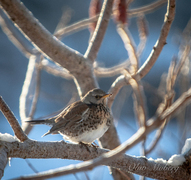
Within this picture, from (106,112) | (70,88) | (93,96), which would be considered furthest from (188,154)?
(70,88)

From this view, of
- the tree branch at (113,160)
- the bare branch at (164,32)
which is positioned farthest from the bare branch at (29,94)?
the bare branch at (164,32)

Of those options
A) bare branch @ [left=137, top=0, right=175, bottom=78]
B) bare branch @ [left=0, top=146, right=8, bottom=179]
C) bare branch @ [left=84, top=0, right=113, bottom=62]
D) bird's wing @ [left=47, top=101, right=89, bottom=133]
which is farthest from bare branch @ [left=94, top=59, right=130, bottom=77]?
bare branch @ [left=0, top=146, right=8, bottom=179]

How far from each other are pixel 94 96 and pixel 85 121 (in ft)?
1.14

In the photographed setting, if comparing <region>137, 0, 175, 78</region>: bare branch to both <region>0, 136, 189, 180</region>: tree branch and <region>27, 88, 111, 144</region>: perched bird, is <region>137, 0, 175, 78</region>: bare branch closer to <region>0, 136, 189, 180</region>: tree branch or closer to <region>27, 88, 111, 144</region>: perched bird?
<region>27, 88, 111, 144</region>: perched bird

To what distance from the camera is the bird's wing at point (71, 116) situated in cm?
286

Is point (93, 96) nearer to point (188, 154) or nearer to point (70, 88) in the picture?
point (188, 154)

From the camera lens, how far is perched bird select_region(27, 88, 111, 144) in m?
2.76

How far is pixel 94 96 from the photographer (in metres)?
3.05

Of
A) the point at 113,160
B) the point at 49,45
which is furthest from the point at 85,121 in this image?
the point at 49,45

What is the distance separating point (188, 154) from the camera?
88.0 inches

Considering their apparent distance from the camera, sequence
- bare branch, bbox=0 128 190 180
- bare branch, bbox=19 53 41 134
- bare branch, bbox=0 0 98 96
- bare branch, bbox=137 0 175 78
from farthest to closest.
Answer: bare branch, bbox=19 53 41 134 → bare branch, bbox=0 0 98 96 → bare branch, bbox=137 0 175 78 → bare branch, bbox=0 128 190 180

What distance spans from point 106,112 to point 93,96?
25cm

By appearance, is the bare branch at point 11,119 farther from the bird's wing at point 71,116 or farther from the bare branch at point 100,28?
the bare branch at point 100,28

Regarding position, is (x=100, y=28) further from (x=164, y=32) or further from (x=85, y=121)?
(x=85, y=121)
